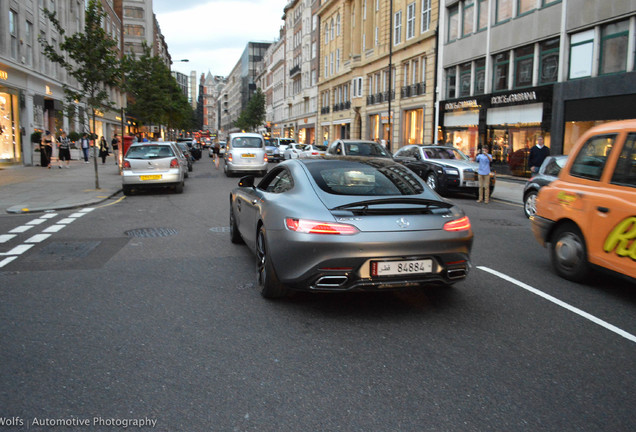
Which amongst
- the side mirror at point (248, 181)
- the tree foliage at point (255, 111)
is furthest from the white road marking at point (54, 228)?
the tree foliage at point (255, 111)

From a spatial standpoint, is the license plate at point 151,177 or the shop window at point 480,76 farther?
the shop window at point 480,76

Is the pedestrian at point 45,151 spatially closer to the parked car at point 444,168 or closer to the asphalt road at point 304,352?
the parked car at point 444,168

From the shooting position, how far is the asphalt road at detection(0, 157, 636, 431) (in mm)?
3119

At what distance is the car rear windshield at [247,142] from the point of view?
24672mm

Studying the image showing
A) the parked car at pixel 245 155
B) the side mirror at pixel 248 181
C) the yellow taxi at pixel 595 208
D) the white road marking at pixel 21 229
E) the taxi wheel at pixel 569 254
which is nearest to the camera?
the yellow taxi at pixel 595 208

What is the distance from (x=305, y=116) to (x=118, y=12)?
26.5 metres

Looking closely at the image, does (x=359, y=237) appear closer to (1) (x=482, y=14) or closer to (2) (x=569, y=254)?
(2) (x=569, y=254)

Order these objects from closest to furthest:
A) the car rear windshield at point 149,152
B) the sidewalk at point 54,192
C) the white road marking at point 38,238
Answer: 1. the white road marking at point 38,238
2. the sidewalk at point 54,192
3. the car rear windshield at point 149,152

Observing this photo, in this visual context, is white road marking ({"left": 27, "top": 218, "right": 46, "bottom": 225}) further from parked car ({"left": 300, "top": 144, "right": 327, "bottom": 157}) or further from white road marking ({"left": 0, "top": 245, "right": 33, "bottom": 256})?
parked car ({"left": 300, "top": 144, "right": 327, "bottom": 157})

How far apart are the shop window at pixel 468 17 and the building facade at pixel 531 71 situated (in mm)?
54

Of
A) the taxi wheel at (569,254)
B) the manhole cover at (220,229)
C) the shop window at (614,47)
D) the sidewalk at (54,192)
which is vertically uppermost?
the shop window at (614,47)

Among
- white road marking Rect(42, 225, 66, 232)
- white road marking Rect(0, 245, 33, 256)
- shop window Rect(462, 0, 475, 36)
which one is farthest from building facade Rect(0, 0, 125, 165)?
shop window Rect(462, 0, 475, 36)

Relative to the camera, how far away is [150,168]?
647 inches

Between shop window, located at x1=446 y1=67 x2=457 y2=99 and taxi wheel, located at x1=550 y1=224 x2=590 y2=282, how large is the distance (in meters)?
28.0
